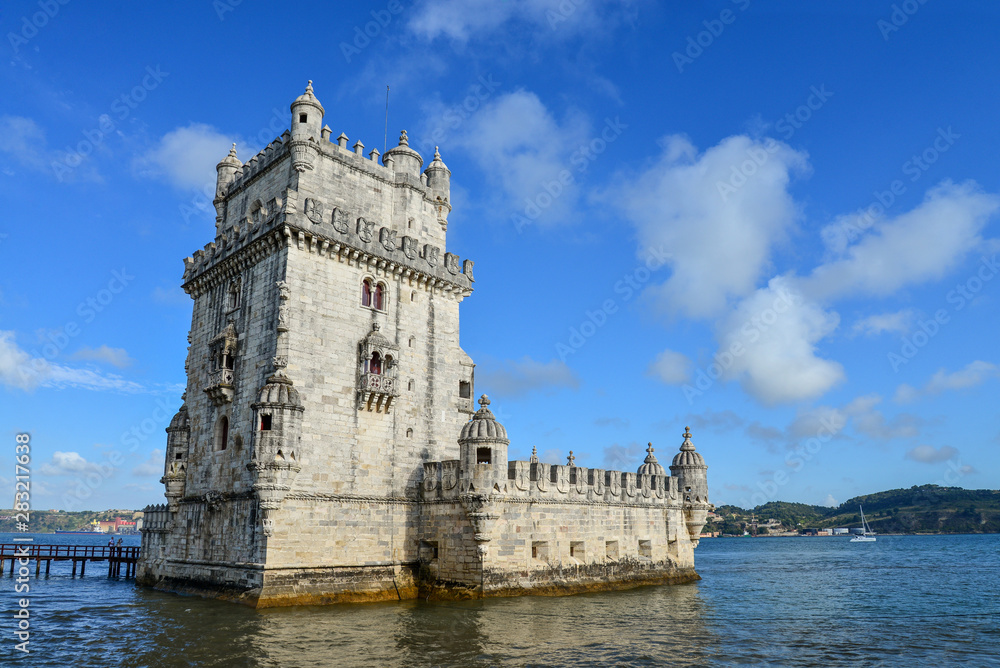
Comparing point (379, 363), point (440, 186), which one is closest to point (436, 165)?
point (440, 186)

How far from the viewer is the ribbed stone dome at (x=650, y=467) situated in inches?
1609

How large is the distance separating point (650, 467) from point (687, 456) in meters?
2.45

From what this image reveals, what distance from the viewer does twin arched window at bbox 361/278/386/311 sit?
3206 centimetres

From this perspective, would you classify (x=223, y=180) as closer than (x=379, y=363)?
No

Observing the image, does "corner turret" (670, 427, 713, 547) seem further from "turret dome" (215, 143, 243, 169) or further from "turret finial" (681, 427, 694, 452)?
"turret dome" (215, 143, 243, 169)

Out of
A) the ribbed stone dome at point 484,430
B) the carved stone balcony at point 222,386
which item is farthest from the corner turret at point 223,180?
the ribbed stone dome at point 484,430

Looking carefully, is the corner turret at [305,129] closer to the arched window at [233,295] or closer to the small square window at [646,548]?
the arched window at [233,295]

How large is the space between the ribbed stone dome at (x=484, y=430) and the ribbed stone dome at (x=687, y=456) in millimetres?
15777

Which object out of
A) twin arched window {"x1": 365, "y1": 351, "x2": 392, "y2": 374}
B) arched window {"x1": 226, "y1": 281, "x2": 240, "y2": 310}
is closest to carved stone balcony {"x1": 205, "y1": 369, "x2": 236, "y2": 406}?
arched window {"x1": 226, "y1": 281, "x2": 240, "y2": 310}

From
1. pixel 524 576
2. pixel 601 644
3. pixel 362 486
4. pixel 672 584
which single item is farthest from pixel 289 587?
pixel 672 584

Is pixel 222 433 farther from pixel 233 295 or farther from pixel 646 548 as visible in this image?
pixel 646 548

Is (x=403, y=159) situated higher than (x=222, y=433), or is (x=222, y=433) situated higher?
(x=403, y=159)

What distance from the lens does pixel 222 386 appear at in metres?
30.5

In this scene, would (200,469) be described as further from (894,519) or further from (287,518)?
(894,519)
